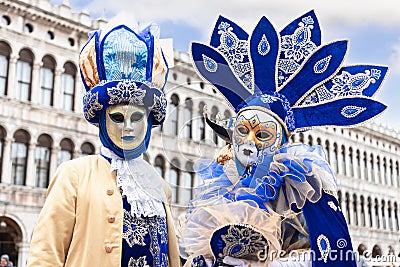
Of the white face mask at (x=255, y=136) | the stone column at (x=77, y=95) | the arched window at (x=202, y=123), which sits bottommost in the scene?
the white face mask at (x=255, y=136)

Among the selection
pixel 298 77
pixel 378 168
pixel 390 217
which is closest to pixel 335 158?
pixel 378 168

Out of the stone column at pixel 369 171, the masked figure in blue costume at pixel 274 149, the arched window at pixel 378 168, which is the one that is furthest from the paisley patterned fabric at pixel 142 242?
the arched window at pixel 378 168

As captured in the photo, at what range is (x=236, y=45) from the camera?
3.24 m

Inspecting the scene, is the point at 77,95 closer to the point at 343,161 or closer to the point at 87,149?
the point at 87,149

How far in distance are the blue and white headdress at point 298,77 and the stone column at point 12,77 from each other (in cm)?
1119

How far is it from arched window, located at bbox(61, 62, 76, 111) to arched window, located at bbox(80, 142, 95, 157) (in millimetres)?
1053

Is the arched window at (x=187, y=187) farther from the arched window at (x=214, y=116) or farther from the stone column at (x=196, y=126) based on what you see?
the arched window at (x=214, y=116)

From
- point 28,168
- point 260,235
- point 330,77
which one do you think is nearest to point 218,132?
point 330,77

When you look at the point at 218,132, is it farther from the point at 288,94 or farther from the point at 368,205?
the point at 368,205

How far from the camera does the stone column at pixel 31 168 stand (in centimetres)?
1308

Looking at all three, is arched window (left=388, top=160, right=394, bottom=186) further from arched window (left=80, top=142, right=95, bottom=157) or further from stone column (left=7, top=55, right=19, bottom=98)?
stone column (left=7, top=55, right=19, bottom=98)

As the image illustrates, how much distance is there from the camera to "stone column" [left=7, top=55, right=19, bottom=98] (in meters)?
13.3

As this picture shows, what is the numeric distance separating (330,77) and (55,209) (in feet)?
5.48

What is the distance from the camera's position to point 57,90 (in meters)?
14.2
